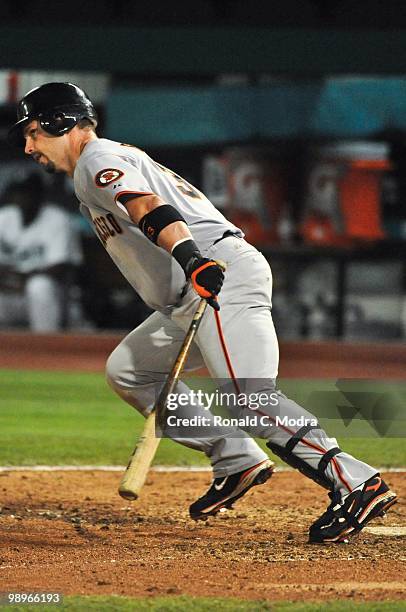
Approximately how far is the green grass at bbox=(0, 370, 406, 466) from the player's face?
242 centimetres

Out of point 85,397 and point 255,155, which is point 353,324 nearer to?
point 255,155

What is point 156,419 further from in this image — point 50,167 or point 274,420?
point 50,167

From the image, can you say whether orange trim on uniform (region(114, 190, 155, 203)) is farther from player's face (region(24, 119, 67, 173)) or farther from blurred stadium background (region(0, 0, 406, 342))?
blurred stadium background (region(0, 0, 406, 342))

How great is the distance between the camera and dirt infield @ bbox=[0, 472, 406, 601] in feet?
11.6

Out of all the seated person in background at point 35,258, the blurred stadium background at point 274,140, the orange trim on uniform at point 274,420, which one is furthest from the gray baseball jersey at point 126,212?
the seated person in background at point 35,258

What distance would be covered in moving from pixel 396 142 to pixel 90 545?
9810 mm

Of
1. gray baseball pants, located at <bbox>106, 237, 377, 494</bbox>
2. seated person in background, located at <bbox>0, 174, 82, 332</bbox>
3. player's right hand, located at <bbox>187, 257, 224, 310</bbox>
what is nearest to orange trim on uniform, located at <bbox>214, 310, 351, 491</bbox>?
gray baseball pants, located at <bbox>106, 237, 377, 494</bbox>

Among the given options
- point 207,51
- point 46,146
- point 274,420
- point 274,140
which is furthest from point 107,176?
point 207,51

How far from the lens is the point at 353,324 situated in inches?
506

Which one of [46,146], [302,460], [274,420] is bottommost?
[302,460]

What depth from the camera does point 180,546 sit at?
13.5ft

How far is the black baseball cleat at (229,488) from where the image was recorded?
4324mm

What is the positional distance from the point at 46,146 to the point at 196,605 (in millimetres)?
1826

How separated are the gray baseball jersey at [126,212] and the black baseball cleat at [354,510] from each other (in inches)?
37.9
